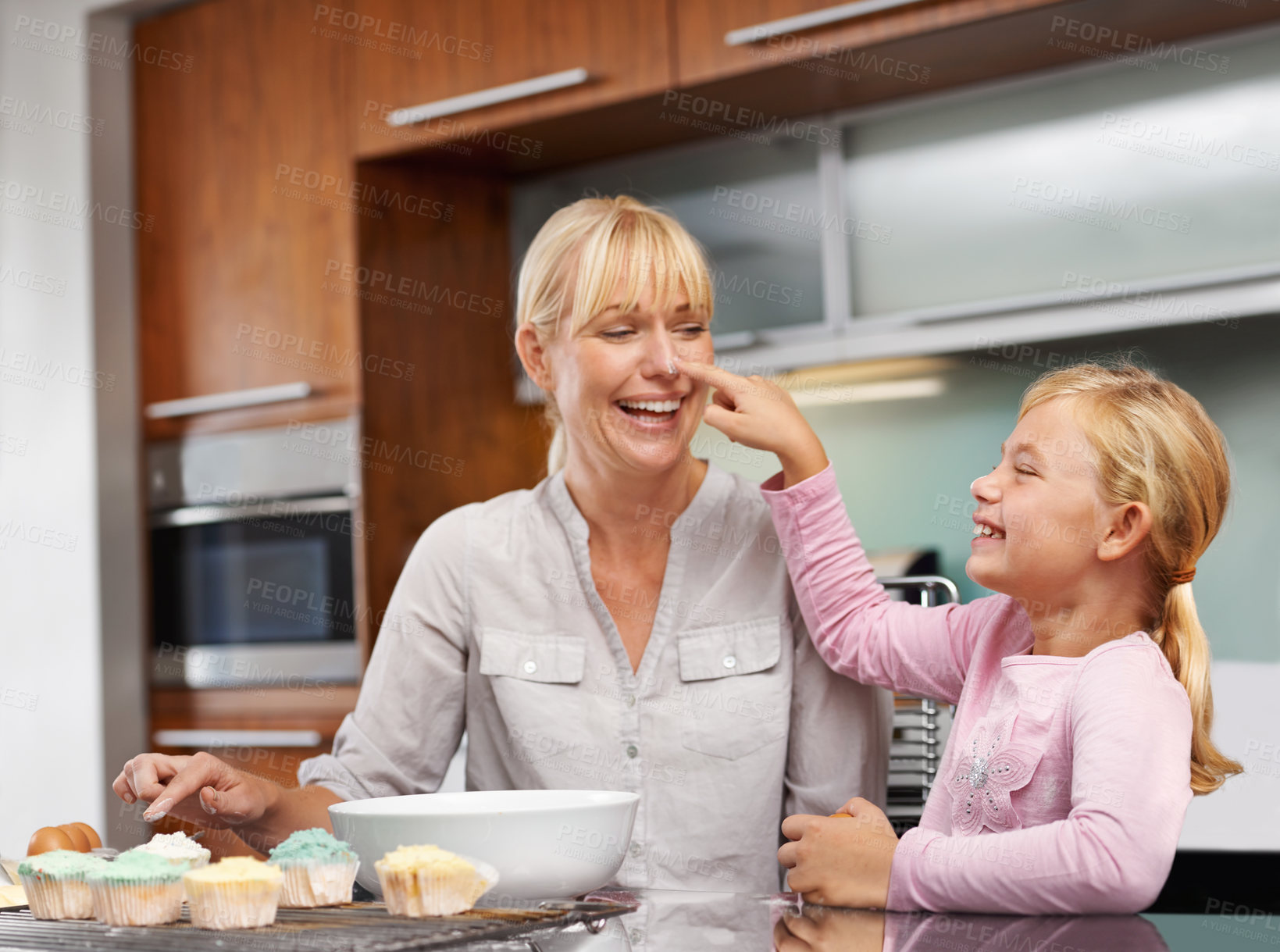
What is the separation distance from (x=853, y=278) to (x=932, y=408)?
0.30 meters

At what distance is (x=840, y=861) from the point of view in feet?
2.84

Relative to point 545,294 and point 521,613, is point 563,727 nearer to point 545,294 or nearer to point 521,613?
point 521,613

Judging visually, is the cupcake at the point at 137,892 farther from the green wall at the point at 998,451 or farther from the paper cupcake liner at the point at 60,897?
the green wall at the point at 998,451

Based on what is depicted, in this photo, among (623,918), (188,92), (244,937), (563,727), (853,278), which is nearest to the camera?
(244,937)

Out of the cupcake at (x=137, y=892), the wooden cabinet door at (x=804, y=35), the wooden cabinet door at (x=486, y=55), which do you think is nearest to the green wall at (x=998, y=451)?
the wooden cabinet door at (x=804, y=35)

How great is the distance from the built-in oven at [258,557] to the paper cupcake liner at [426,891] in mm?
1950

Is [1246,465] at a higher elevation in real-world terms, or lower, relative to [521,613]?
higher

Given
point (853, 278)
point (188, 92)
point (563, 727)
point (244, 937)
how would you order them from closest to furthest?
point (244, 937), point (563, 727), point (853, 278), point (188, 92)

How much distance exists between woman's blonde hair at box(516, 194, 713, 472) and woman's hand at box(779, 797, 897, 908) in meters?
0.60

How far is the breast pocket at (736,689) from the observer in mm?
1278

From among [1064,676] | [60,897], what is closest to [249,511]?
[60,897]

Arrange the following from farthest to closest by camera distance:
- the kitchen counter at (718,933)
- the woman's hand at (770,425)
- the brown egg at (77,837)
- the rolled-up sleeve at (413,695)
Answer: the rolled-up sleeve at (413,695), the woman's hand at (770,425), the brown egg at (77,837), the kitchen counter at (718,933)

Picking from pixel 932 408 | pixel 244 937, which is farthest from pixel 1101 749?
pixel 932 408

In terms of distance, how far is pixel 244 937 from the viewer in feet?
2.20
